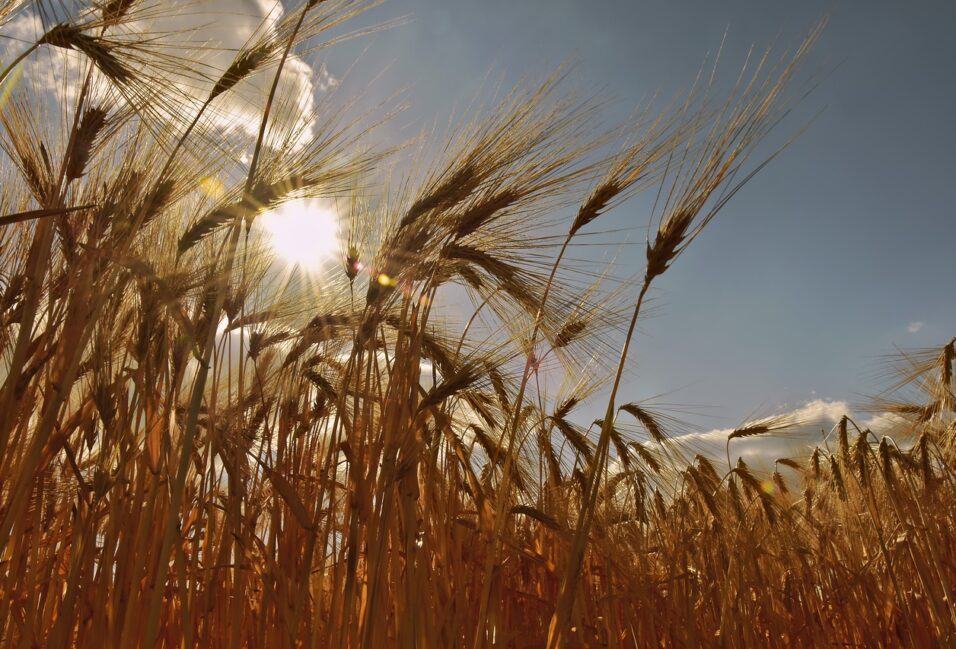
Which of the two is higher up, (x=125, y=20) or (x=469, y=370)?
(x=125, y=20)

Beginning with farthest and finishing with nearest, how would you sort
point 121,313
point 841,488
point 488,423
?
point 841,488, point 488,423, point 121,313

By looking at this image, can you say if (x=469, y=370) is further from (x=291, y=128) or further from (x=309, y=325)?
(x=291, y=128)

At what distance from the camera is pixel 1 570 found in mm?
1473

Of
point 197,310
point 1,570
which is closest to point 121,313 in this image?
point 197,310

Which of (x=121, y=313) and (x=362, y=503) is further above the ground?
(x=121, y=313)

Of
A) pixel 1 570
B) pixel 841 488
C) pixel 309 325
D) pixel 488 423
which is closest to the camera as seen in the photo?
pixel 1 570

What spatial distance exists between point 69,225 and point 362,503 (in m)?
1.01

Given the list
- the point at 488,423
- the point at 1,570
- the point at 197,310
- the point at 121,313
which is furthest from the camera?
the point at 488,423

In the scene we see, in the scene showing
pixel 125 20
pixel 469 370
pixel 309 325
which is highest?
pixel 125 20

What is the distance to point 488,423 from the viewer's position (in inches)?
94.6

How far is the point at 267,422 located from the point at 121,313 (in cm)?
53

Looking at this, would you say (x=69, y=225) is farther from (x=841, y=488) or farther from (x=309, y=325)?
(x=841, y=488)

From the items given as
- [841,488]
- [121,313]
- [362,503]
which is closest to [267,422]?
[121,313]

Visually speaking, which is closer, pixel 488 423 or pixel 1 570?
pixel 1 570
